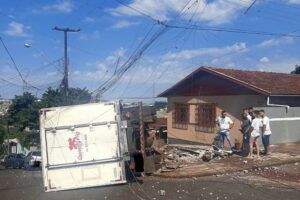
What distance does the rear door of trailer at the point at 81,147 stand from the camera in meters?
8.70

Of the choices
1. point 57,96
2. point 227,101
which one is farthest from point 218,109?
point 57,96

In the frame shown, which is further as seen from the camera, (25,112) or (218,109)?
(25,112)

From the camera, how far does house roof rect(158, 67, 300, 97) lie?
1552 cm

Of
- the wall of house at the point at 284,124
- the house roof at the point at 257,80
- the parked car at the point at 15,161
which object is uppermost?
the house roof at the point at 257,80

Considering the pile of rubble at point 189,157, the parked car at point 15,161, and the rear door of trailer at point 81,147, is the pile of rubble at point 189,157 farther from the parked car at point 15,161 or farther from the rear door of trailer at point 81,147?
the parked car at point 15,161

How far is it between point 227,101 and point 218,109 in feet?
2.44

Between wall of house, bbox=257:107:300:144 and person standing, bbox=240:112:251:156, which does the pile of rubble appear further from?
wall of house, bbox=257:107:300:144

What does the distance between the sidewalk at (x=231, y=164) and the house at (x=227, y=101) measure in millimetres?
3005

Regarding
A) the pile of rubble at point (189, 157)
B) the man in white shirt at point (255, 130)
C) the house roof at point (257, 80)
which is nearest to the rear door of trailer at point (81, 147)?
the pile of rubble at point (189, 157)

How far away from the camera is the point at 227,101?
56.7ft

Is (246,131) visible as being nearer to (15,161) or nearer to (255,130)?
(255,130)

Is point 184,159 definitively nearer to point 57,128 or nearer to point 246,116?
point 246,116

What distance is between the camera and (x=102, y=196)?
859cm

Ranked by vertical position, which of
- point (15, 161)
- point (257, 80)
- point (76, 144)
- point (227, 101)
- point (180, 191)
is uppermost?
point (257, 80)
